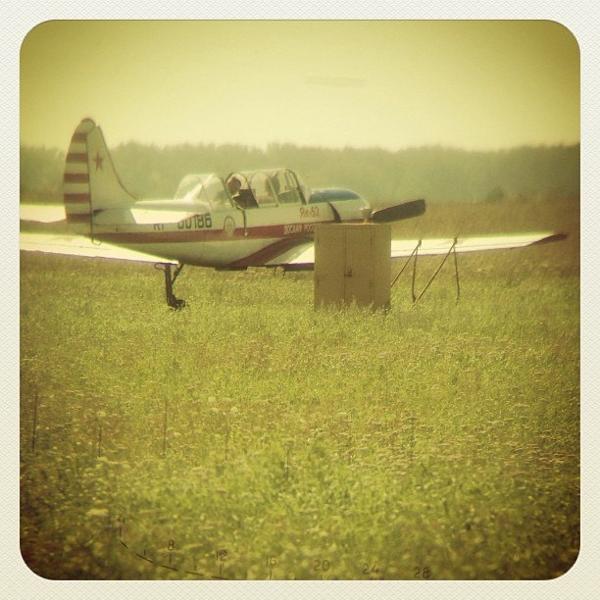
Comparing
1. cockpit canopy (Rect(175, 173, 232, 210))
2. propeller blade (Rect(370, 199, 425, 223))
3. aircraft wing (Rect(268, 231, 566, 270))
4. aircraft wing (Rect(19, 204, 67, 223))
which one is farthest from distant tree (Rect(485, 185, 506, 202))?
aircraft wing (Rect(19, 204, 67, 223))

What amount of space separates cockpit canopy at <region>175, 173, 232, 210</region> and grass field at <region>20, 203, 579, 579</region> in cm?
68

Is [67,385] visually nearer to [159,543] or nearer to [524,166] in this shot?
[159,543]

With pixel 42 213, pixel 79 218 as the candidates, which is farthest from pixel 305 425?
pixel 79 218

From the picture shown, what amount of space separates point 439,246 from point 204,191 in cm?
217

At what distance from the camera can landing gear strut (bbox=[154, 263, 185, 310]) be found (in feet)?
25.0

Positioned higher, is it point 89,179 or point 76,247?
point 89,179

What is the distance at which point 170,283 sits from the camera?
7871mm

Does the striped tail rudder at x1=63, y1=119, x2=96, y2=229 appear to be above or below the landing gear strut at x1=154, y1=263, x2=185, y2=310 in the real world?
above

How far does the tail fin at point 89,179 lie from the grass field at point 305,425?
0.51 meters

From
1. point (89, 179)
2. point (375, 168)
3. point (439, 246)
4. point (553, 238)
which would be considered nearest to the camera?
point (553, 238)

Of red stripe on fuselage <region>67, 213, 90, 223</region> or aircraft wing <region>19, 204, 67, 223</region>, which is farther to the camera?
red stripe on fuselage <region>67, 213, 90, 223</region>

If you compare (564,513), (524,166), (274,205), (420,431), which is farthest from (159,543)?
(274,205)

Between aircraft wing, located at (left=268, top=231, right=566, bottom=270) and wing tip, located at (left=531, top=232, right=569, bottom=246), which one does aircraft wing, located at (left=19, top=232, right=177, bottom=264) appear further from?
wing tip, located at (left=531, top=232, right=569, bottom=246)

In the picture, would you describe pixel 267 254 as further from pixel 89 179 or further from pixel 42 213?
pixel 42 213
